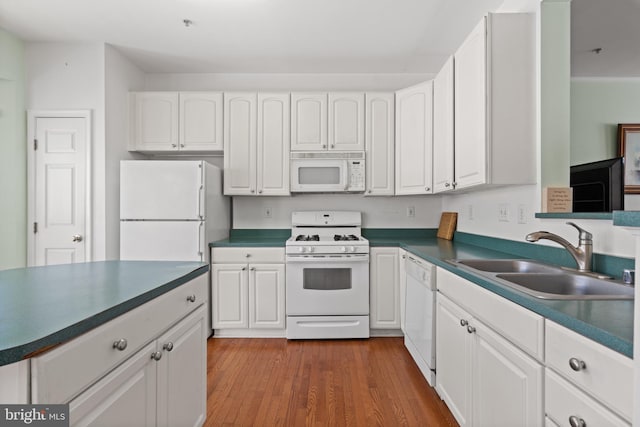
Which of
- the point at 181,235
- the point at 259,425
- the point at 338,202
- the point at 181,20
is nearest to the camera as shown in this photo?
the point at 259,425

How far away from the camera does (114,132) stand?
3053 millimetres

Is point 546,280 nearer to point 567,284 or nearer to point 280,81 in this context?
point 567,284

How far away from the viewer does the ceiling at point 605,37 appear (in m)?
2.30

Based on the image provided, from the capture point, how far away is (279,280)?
3029 millimetres

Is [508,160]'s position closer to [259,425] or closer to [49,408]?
[259,425]

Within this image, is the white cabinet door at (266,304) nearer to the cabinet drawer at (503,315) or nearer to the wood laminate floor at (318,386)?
the wood laminate floor at (318,386)

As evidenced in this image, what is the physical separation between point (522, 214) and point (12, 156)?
13.1 ft

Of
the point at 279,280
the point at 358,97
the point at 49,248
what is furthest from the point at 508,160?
the point at 49,248

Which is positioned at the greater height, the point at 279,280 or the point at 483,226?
the point at 483,226

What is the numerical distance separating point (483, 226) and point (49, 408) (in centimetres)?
276

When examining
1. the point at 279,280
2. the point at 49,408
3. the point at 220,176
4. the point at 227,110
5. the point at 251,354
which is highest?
the point at 227,110

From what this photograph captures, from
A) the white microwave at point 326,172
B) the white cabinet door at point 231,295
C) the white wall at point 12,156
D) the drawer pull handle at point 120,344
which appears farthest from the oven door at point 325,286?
the white wall at point 12,156

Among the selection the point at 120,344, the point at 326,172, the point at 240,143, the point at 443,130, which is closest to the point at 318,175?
the point at 326,172

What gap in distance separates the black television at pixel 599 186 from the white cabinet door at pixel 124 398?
206 cm
